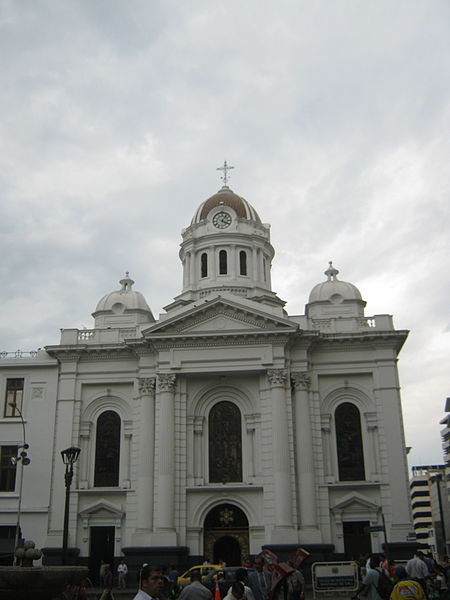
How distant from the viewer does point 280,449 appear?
116 feet

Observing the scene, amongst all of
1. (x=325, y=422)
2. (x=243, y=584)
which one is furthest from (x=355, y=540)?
(x=243, y=584)

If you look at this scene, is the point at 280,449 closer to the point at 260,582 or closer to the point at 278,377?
the point at 278,377

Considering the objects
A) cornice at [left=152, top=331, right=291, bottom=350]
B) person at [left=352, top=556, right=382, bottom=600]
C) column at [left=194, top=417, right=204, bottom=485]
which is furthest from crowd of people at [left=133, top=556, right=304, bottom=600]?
cornice at [left=152, top=331, right=291, bottom=350]

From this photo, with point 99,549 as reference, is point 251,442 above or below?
above

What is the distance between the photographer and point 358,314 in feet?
141

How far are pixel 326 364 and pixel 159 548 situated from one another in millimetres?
13836

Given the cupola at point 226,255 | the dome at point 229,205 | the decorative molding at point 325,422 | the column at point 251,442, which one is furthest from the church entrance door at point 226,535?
the dome at point 229,205

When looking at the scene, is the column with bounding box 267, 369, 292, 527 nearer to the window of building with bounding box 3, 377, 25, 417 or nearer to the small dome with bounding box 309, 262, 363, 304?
the small dome with bounding box 309, 262, 363, 304

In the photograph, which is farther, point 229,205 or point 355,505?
point 229,205

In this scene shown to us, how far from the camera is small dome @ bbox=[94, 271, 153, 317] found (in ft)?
147

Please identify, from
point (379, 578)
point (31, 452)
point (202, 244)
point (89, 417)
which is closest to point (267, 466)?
point (89, 417)

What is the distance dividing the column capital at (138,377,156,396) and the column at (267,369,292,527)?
22.0 ft

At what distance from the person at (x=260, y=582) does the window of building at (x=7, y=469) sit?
25.7 meters

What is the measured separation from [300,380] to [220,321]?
222 inches
